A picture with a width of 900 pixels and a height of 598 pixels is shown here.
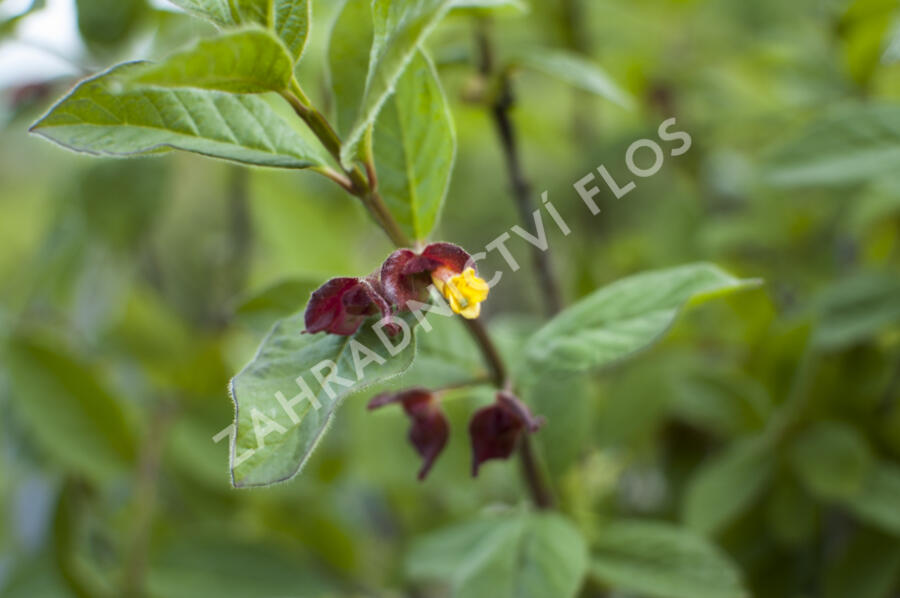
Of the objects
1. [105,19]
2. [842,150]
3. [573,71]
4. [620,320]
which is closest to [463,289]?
[620,320]

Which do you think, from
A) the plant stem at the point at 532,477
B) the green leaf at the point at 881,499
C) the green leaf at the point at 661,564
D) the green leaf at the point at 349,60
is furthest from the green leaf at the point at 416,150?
the green leaf at the point at 881,499

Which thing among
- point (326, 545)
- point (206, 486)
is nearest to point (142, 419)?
point (206, 486)

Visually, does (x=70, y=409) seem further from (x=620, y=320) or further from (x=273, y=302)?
(x=620, y=320)

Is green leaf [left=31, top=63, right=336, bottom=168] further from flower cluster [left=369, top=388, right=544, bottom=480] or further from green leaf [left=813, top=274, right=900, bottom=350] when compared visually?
green leaf [left=813, top=274, right=900, bottom=350]

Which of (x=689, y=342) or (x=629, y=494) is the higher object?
(x=689, y=342)

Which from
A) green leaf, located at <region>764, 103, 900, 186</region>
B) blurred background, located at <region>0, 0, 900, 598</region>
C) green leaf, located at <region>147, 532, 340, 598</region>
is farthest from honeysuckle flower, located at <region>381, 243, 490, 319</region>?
green leaf, located at <region>147, 532, 340, 598</region>

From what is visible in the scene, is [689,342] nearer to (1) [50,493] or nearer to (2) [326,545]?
(2) [326,545]
